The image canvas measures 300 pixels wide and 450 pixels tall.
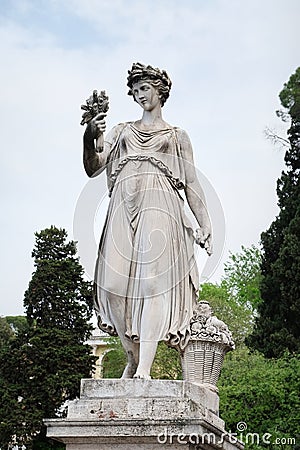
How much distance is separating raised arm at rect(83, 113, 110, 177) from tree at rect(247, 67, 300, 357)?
20943 mm

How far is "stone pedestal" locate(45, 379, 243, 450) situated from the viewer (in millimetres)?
6477

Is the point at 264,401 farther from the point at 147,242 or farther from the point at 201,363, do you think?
the point at 147,242

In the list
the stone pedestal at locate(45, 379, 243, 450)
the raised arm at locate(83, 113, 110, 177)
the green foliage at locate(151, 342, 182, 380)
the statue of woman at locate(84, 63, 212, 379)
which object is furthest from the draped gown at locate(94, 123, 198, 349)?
the green foliage at locate(151, 342, 182, 380)

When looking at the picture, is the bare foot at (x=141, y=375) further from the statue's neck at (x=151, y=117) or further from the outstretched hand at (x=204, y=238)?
the statue's neck at (x=151, y=117)

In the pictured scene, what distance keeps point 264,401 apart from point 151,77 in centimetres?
1477

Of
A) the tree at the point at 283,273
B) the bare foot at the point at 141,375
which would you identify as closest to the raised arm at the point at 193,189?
the bare foot at the point at 141,375

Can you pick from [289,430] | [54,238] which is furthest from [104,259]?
[54,238]

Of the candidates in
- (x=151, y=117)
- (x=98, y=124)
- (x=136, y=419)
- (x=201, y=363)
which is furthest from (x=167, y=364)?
(x=136, y=419)

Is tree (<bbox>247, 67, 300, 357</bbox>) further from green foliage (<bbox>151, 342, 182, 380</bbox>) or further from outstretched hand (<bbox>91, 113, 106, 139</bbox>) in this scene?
outstretched hand (<bbox>91, 113, 106, 139</bbox>)

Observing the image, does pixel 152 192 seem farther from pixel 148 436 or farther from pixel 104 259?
pixel 148 436

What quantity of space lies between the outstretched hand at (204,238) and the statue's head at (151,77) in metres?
1.26

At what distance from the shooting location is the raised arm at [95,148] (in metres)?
7.46

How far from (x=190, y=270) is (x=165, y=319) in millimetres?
566

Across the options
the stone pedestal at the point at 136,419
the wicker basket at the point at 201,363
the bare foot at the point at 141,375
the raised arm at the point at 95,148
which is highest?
the raised arm at the point at 95,148
